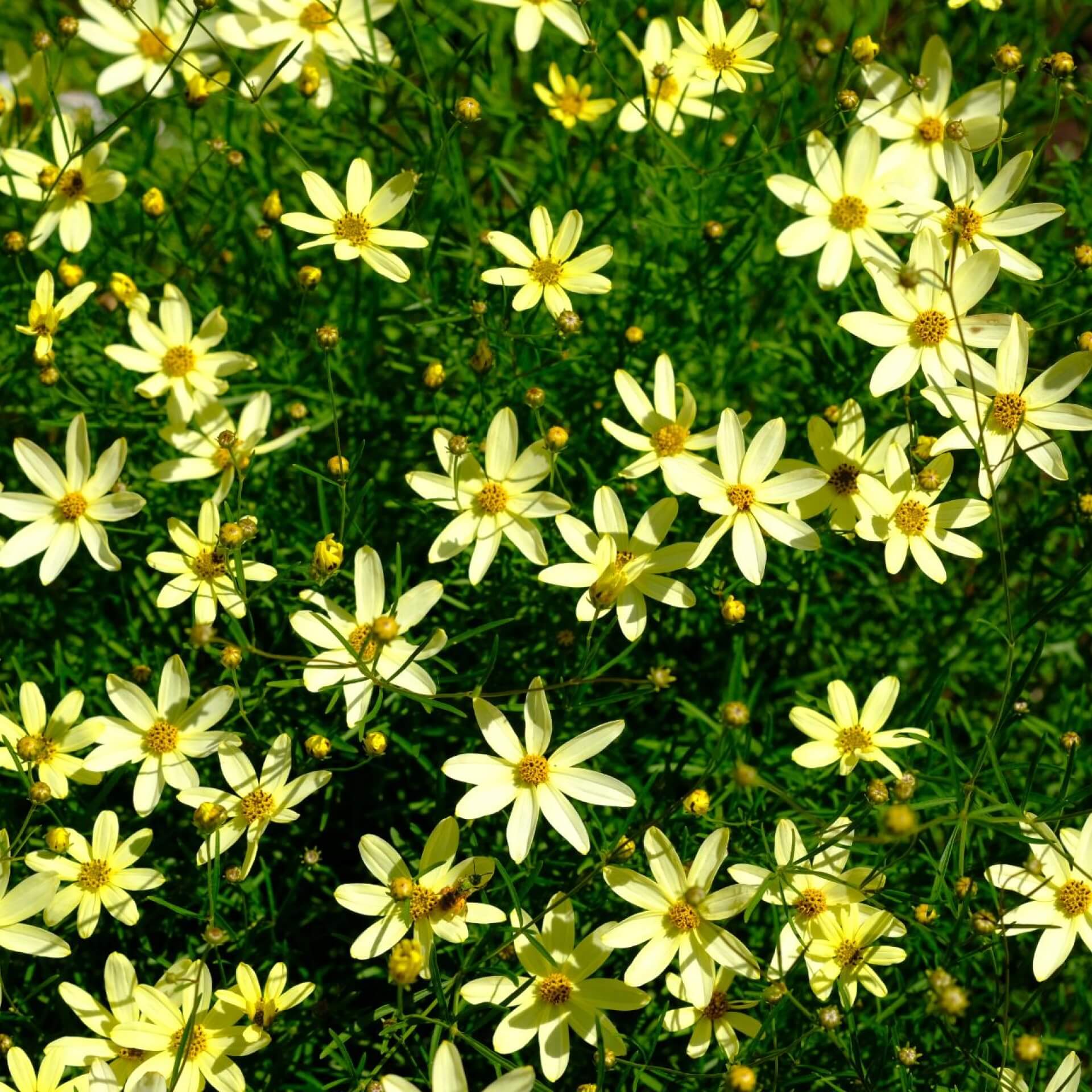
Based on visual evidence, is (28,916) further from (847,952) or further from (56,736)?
(847,952)

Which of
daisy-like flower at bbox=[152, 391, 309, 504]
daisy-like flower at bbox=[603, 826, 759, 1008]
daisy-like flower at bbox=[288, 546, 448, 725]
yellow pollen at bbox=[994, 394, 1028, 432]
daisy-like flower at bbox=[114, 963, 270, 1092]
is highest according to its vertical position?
yellow pollen at bbox=[994, 394, 1028, 432]

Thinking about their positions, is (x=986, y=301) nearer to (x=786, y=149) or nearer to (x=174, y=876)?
(x=786, y=149)

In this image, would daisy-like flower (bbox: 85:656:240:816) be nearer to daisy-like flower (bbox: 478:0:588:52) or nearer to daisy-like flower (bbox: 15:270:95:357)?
daisy-like flower (bbox: 15:270:95:357)

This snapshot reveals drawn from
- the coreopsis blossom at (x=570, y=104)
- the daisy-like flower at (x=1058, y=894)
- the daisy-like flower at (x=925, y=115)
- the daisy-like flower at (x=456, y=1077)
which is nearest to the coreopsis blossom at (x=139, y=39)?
the coreopsis blossom at (x=570, y=104)

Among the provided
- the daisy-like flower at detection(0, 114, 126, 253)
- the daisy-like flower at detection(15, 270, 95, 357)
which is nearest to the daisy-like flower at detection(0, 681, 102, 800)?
the daisy-like flower at detection(15, 270, 95, 357)

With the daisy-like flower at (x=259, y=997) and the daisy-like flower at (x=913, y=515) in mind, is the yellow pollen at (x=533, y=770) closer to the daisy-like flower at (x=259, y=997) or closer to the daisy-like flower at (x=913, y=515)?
the daisy-like flower at (x=259, y=997)
